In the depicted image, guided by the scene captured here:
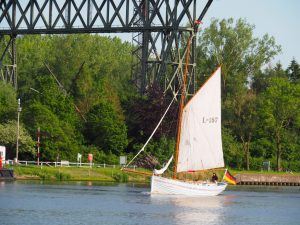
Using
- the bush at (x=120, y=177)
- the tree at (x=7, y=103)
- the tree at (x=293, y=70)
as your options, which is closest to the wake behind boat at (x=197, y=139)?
the bush at (x=120, y=177)

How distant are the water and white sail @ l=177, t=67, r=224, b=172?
3207mm

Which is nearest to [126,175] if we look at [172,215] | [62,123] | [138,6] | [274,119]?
[62,123]

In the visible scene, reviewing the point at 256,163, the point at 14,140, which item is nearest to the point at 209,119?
the point at 14,140

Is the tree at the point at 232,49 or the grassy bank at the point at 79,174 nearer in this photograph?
the grassy bank at the point at 79,174

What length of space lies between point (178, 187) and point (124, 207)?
13943mm

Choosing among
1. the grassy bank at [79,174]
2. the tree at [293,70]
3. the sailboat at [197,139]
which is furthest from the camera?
the tree at [293,70]

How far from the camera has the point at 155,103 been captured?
126 metres

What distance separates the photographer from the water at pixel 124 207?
221 feet

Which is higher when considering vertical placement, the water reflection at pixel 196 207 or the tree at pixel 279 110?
the tree at pixel 279 110

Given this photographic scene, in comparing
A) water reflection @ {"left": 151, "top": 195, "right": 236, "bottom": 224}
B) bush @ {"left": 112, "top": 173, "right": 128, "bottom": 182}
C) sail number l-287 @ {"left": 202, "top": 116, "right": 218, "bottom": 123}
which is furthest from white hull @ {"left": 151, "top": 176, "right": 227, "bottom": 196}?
bush @ {"left": 112, "top": 173, "right": 128, "bottom": 182}

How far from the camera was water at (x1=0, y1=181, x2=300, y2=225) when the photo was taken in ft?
221

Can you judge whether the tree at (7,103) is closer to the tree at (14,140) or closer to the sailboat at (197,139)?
the tree at (14,140)

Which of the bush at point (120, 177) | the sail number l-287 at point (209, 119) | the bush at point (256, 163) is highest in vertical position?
the sail number l-287 at point (209, 119)

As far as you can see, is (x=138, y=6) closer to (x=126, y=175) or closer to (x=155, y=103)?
(x=155, y=103)
